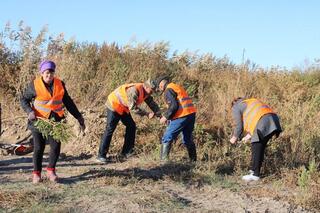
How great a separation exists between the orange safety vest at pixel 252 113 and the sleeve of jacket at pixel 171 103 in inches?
48.7

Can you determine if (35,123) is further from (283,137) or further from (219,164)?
(283,137)

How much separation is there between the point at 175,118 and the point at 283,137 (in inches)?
90.1

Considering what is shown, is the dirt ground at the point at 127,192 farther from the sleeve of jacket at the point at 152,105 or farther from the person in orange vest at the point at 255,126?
the sleeve of jacket at the point at 152,105

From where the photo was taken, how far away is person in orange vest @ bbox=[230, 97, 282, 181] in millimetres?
7660

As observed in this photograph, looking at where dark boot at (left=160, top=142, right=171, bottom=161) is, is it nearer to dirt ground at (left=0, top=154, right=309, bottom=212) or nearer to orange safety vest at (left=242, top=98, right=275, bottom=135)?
dirt ground at (left=0, top=154, right=309, bottom=212)

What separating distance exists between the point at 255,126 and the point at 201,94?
505 cm

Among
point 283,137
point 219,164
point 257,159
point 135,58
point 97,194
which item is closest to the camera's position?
point 97,194

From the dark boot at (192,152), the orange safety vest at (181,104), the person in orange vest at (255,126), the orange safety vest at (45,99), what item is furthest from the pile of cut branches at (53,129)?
the dark boot at (192,152)

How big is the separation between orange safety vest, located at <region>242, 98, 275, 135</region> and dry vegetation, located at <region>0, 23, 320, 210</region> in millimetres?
877

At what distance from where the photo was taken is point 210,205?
20.8 ft

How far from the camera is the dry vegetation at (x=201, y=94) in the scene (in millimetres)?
8091

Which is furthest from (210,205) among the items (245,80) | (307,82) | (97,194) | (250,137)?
(307,82)

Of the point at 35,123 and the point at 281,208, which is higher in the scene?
the point at 35,123

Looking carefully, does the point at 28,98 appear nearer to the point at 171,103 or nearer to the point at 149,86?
the point at 149,86
